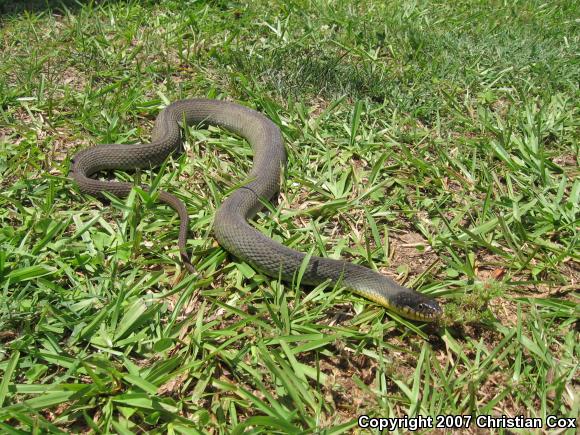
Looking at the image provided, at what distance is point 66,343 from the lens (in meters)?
2.98

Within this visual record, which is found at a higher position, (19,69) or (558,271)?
(558,271)

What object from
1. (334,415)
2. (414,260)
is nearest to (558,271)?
(414,260)

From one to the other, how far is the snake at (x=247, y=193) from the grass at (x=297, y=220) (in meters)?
0.10

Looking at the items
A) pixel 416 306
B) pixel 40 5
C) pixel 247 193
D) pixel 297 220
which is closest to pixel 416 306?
pixel 416 306

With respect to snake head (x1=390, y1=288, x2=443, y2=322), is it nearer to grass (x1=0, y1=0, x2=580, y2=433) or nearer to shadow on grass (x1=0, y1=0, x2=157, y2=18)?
grass (x1=0, y1=0, x2=580, y2=433)

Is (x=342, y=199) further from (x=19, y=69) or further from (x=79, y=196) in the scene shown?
(x=19, y=69)

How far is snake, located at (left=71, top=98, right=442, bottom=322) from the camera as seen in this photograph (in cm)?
339

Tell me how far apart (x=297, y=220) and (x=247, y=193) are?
425 mm

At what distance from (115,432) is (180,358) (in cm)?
49

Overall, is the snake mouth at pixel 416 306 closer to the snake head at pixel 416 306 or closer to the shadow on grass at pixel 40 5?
the snake head at pixel 416 306

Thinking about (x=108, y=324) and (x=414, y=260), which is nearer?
(x=108, y=324)

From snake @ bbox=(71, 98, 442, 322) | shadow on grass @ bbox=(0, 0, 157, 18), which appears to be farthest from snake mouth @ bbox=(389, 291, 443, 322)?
shadow on grass @ bbox=(0, 0, 157, 18)

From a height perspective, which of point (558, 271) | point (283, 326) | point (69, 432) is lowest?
point (69, 432)

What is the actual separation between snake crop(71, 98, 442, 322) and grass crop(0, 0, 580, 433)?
10 cm
